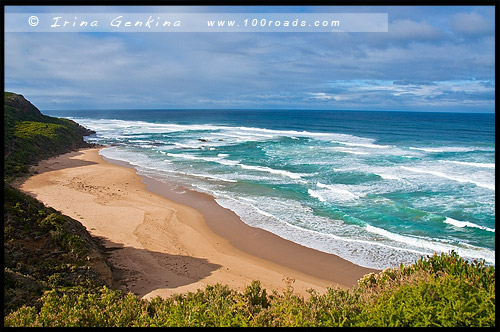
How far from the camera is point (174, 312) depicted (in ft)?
17.0

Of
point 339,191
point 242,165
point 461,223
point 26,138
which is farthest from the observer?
point 26,138

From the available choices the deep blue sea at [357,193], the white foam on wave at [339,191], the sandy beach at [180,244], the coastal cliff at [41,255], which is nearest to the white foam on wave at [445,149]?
the deep blue sea at [357,193]

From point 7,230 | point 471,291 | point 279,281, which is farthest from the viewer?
point 279,281

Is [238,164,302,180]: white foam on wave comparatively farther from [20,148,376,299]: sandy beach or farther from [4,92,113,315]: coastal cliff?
[4,92,113,315]: coastal cliff

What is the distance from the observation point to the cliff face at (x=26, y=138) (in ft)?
91.7

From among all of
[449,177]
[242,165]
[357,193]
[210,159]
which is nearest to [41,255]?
[357,193]

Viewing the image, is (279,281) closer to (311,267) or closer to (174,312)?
(311,267)

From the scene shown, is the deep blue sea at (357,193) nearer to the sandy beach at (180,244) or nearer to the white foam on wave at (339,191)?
the white foam on wave at (339,191)

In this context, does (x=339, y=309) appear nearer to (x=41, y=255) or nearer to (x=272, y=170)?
(x=41, y=255)

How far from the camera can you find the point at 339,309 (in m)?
5.44

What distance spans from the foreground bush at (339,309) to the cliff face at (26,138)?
21395 millimetres

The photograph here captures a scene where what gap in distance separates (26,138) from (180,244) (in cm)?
2713
